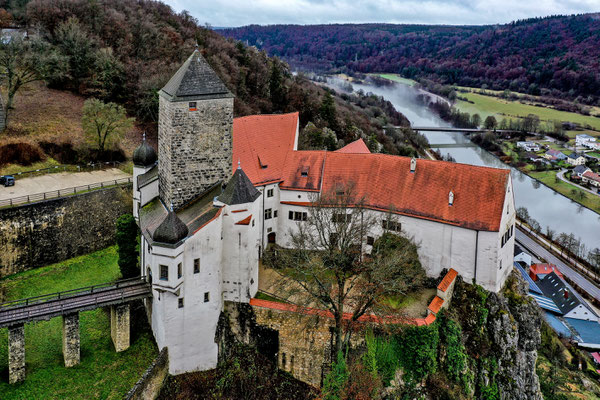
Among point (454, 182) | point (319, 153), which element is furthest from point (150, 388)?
point (454, 182)

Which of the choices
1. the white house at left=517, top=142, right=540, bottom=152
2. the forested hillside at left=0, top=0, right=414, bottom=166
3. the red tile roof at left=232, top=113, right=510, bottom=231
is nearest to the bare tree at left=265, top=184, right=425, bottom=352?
the red tile roof at left=232, top=113, right=510, bottom=231

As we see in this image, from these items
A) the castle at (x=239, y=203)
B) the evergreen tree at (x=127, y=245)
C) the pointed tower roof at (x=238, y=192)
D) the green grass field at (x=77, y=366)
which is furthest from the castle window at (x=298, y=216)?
the green grass field at (x=77, y=366)

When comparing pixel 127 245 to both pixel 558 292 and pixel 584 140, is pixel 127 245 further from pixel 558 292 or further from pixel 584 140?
pixel 584 140

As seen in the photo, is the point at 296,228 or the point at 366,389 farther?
the point at 296,228

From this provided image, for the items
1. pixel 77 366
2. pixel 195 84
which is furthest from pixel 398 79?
→ pixel 77 366

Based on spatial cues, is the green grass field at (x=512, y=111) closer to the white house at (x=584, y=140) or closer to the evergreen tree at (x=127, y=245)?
the white house at (x=584, y=140)

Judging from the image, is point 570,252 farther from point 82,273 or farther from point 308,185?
point 82,273
